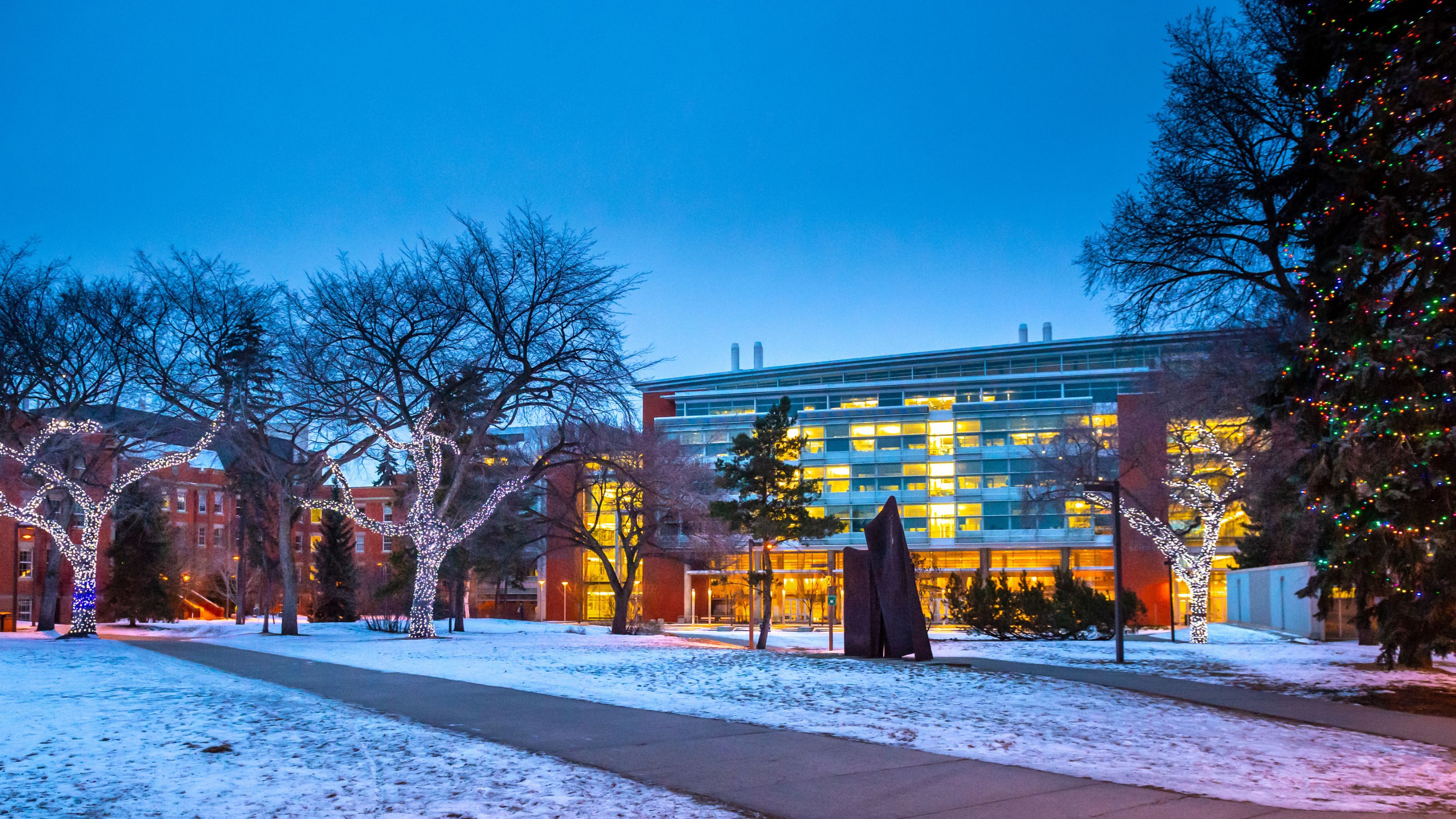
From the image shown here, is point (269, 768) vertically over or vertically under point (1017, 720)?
over

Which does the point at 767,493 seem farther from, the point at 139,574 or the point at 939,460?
the point at 939,460

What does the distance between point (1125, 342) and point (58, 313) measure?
31148 millimetres

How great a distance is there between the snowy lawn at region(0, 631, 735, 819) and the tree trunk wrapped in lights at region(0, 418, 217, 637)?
22245 mm

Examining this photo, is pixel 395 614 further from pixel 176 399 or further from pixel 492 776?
pixel 492 776

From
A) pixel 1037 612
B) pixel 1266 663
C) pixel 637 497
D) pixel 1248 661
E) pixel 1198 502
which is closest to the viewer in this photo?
pixel 1266 663

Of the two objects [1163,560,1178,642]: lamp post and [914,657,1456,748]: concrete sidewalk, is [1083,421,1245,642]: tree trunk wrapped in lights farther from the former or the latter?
[914,657,1456,748]: concrete sidewalk

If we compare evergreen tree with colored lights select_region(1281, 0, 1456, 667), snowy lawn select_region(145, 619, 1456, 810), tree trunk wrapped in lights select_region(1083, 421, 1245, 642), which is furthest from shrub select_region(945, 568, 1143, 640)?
evergreen tree with colored lights select_region(1281, 0, 1456, 667)

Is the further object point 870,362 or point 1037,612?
point 870,362

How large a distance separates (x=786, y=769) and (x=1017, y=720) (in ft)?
13.9

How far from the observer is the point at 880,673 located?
17.2 meters

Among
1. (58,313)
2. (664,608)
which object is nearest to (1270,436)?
(58,313)

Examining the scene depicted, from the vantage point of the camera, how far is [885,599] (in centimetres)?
2116

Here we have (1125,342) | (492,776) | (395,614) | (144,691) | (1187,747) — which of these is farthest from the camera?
(395,614)

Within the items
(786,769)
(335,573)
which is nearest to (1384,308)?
(786,769)
